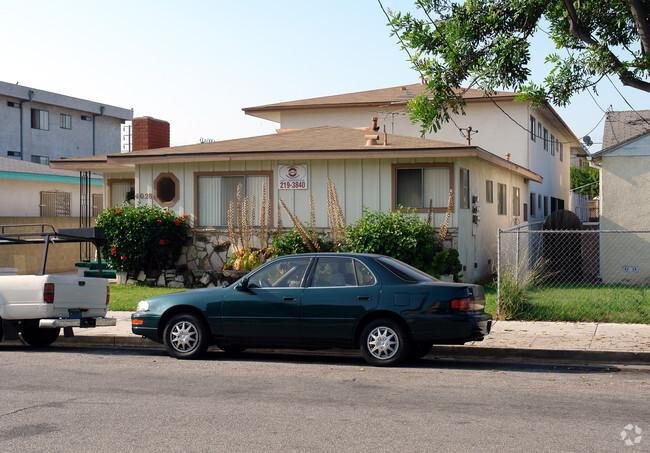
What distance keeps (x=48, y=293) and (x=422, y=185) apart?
978cm

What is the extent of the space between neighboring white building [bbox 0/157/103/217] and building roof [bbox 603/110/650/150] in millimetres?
16438

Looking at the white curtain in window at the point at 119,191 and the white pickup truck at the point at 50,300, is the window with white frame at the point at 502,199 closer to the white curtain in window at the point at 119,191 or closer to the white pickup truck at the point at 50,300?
the white curtain in window at the point at 119,191

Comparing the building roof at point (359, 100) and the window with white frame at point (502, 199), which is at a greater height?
the building roof at point (359, 100)

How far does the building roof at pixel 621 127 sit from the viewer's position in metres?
22.8

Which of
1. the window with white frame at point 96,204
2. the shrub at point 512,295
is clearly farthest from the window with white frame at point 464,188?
the window with white frame at point 96,204

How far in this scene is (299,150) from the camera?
61.2ft

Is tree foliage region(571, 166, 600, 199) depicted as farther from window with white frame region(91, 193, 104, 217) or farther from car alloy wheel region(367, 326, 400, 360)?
car alloy wheel region(367, 326, 400, 360)

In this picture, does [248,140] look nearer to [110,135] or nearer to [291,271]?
[291,271]

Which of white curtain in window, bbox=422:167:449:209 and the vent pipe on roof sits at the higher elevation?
the vent pipe on roof

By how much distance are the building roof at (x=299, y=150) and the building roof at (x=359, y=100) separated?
26.2ft

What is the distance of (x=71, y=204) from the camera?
29.7 metres

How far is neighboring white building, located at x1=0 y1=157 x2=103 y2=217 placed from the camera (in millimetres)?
26672

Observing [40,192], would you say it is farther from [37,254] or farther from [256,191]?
[256,191]

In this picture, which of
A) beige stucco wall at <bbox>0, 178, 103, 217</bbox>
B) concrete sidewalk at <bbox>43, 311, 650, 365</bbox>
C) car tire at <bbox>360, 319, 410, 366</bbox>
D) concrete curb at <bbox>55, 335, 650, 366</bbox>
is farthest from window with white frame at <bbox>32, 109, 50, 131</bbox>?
car tire at <bbox>360, 319, 410, 366</bbox>
